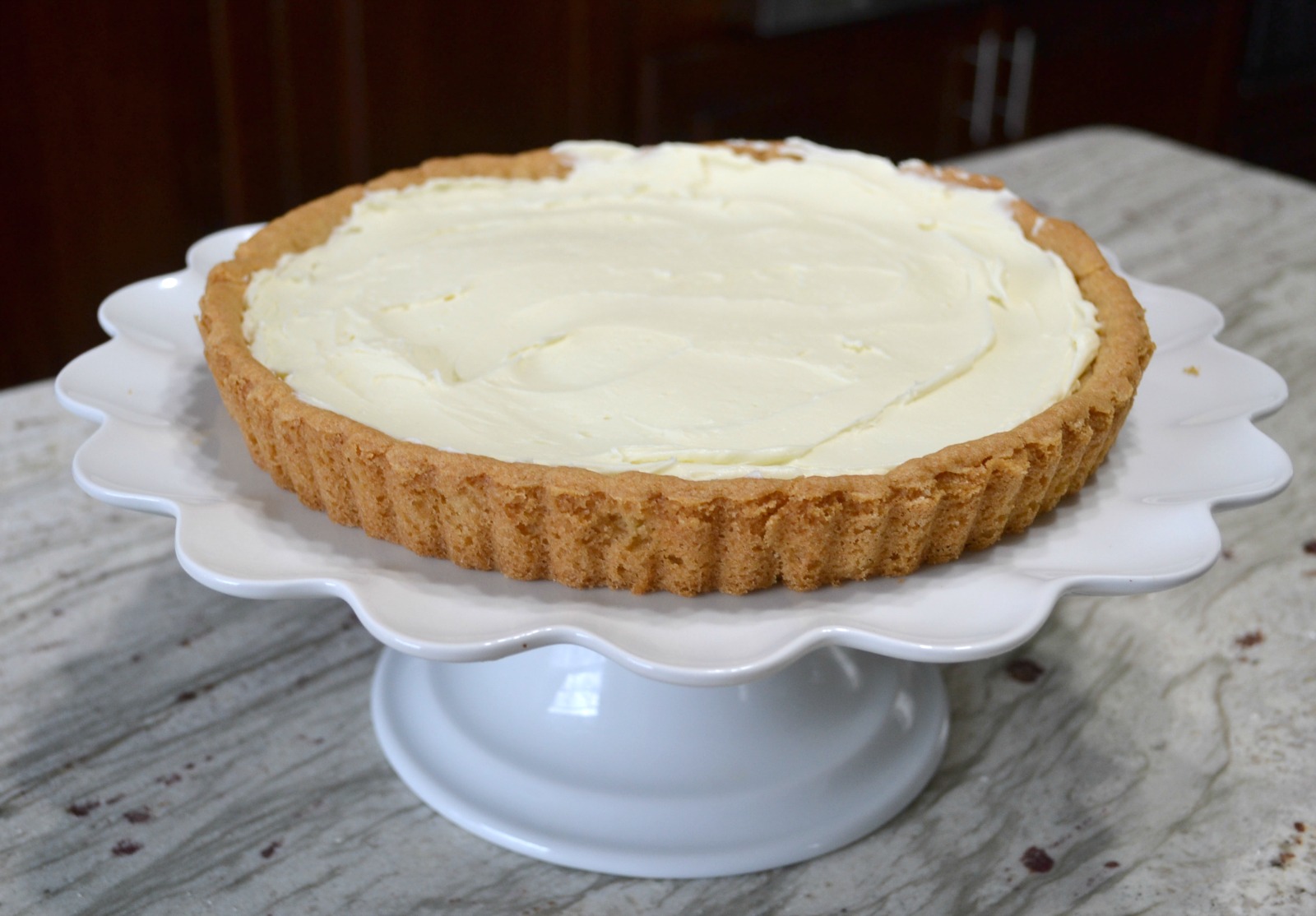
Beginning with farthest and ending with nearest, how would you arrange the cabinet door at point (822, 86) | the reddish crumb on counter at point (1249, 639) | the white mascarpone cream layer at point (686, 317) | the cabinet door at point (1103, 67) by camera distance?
the cabinet door at point (1103, 67) < the cabinet door at point (822, 86) < the reddish crumb on counter at point (1249, 639) < the white mascarpone cream layer at point (686, 317)

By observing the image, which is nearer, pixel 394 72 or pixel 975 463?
pixel 975 463

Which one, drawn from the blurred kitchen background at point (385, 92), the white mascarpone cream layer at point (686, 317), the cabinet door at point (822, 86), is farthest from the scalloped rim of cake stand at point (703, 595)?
the cabinet door at point (822, 86)

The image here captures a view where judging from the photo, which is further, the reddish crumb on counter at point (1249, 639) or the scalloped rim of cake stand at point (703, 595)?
the reddish crumb on counter at point (1249, 639)

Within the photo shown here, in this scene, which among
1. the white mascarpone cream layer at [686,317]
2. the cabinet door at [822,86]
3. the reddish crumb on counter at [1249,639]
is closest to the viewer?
the white mascarpone cream layer at [686,317]

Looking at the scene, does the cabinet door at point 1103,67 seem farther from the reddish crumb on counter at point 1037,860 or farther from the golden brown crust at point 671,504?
the reddish crumb on counter at point 1037,860

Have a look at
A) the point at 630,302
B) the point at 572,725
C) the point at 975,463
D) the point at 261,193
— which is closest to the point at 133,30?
the point at 261,193

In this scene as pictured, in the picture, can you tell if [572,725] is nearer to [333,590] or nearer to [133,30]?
[333,590]

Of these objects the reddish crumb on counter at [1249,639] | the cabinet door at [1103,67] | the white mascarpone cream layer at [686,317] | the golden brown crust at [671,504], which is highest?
the white mascarpone cream layer at [686,317]
